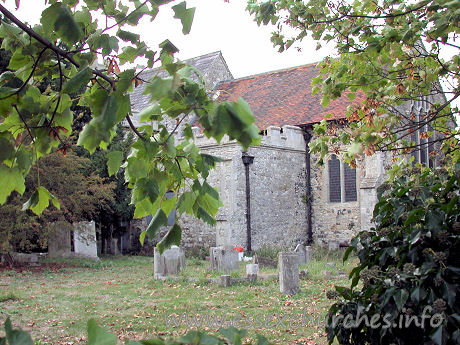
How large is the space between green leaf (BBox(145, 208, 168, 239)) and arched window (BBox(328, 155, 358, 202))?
16.2m

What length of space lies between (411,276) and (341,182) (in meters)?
15.5

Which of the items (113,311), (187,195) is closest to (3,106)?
(187,195)

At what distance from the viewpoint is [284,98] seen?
20.1 metres

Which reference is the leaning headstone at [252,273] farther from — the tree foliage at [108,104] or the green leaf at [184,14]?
the green leaf at [184,14]

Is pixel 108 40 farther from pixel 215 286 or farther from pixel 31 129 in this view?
pixel 215 286

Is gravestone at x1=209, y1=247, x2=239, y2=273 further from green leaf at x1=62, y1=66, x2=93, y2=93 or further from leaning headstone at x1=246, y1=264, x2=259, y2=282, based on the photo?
green leaf at x1=62, y1=66, x2=93, y2=93

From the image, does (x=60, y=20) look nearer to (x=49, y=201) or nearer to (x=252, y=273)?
(x=252, y=273)

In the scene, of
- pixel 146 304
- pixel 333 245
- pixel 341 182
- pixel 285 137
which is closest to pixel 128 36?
pixel 146 304

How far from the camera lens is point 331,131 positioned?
5.51 meters

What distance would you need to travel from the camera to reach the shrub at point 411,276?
2.63 m

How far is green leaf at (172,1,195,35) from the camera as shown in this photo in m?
1.71

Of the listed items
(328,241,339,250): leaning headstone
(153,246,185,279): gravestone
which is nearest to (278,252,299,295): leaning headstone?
(153,246,185,279): gravestone

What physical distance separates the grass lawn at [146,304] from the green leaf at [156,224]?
12.5 feet

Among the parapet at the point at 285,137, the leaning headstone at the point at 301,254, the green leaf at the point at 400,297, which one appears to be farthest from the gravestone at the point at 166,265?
the green leaf at the point at 400,297
